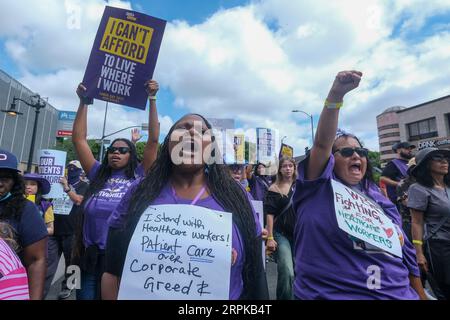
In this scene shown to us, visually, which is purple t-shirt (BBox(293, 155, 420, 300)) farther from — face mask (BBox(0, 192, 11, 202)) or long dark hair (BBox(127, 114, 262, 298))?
face mask (BBox(0, 192, 11, 202))

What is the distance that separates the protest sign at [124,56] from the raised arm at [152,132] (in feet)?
0.42

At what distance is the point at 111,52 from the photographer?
10.4 feet

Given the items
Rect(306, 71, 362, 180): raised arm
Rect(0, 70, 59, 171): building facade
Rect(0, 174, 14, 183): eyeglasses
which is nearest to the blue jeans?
→ Rect(306, 71, 362, 180): raised arm

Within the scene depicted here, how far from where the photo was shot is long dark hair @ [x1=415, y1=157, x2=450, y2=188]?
10.1 feet

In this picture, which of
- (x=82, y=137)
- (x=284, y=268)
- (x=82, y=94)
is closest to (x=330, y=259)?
(x=284, y=268)

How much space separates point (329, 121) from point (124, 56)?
95.1 inches

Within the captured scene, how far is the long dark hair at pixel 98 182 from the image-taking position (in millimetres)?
2717

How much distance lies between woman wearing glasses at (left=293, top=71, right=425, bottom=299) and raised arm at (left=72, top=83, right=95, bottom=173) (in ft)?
6.92

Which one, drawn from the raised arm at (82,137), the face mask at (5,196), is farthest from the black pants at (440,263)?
the face mask at (5,196)

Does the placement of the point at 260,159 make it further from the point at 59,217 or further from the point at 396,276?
the point at 396,276

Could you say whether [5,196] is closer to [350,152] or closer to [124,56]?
[124,56]
